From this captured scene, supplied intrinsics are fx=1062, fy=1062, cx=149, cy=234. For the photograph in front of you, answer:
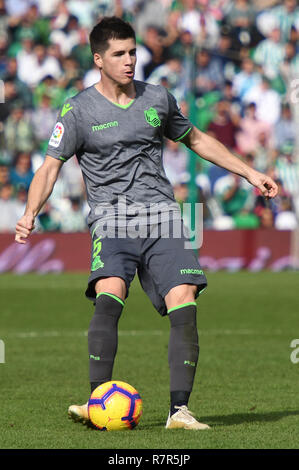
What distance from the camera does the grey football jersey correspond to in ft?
19.6

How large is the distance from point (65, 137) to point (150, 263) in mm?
856

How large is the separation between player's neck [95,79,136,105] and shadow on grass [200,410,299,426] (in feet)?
6.22

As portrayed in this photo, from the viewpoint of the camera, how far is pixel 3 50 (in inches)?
854

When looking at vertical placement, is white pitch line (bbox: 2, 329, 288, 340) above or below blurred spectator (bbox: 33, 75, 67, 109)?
below

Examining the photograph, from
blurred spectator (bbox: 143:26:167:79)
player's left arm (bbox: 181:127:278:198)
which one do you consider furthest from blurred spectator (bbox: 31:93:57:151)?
player's left arm (bbox: 181:127:278:198)

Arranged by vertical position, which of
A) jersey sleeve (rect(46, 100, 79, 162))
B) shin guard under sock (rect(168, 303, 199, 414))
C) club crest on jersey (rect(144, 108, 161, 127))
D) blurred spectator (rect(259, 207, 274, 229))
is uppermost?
blurred spectator (rect(259, 207, 274, 229))

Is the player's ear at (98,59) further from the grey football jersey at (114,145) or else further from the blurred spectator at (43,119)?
the blurred spectator at (43,119)

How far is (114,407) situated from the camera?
5676 millimetres

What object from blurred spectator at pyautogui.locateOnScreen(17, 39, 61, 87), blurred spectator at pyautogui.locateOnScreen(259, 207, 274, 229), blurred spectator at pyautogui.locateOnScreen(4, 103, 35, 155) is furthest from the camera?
blurred spectator at pyautogui.locateOnScreen(17, 39, 61, 87)

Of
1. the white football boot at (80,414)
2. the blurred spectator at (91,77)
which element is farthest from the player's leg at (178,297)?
the blurred spectator at (91,77)

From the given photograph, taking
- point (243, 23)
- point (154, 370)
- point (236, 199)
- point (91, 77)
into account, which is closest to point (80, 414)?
point (154, 370)

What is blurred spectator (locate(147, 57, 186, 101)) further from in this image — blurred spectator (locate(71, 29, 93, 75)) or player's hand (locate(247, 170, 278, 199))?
player's hand (locate(247, 170, 278, 199))

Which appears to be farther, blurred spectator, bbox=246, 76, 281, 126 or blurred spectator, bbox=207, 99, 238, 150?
blurred spectator, bbox=246, 76, 281, 126
